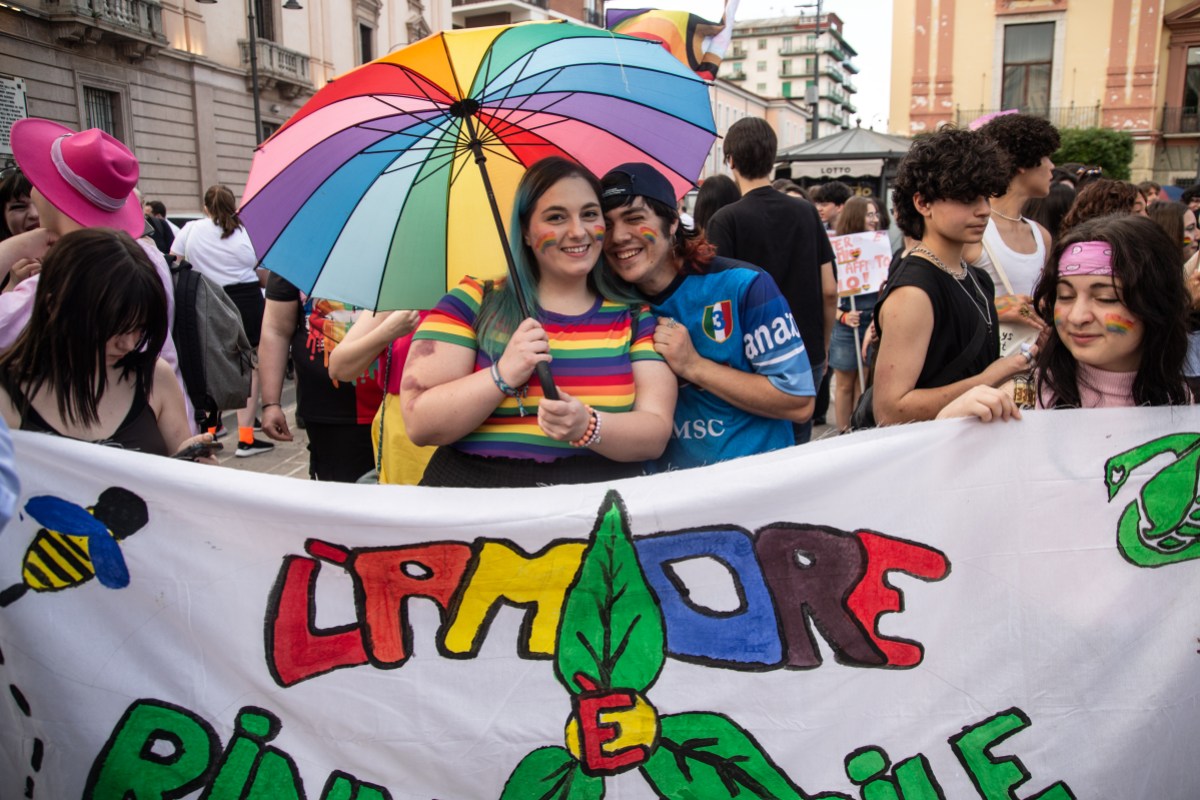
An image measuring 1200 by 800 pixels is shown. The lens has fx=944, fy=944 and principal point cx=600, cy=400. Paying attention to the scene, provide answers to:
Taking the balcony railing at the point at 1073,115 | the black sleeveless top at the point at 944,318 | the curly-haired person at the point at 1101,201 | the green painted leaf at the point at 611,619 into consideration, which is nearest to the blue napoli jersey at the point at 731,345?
the black sleeveless top at the point at 944,318

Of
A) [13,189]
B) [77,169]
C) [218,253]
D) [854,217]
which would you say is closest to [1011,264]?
[77,169]

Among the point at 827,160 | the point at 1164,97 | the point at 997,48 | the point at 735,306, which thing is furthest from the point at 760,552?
the point at 1164,97

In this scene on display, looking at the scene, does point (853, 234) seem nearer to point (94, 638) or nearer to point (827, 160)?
point (94, 638)

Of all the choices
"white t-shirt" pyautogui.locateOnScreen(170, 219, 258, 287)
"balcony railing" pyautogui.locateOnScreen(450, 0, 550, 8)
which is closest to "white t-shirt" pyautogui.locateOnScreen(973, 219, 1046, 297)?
"white t-shirt" pyautogui.locateOnScreen(170, 219, 258, 287)

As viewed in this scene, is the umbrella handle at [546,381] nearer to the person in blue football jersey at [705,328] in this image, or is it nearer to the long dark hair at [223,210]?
the person in blue football jersey at [705,328]

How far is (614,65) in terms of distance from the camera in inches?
105

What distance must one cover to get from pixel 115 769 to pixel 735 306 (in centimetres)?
185

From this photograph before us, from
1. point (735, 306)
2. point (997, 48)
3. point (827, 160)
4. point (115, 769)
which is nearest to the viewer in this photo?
point (115, 769)

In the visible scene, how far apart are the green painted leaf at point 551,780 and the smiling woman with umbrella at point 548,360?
66 cm

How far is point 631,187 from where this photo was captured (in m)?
2.46

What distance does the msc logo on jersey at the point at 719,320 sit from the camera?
8.34ft

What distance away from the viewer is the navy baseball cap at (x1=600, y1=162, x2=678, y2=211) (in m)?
2.46

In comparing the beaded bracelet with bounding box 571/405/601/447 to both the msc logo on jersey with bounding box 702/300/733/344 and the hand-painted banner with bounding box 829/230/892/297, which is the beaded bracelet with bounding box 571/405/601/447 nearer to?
the msc logo on jersey with bounding box 702/300/733/344

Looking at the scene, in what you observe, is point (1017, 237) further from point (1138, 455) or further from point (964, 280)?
point (1138, 455)
